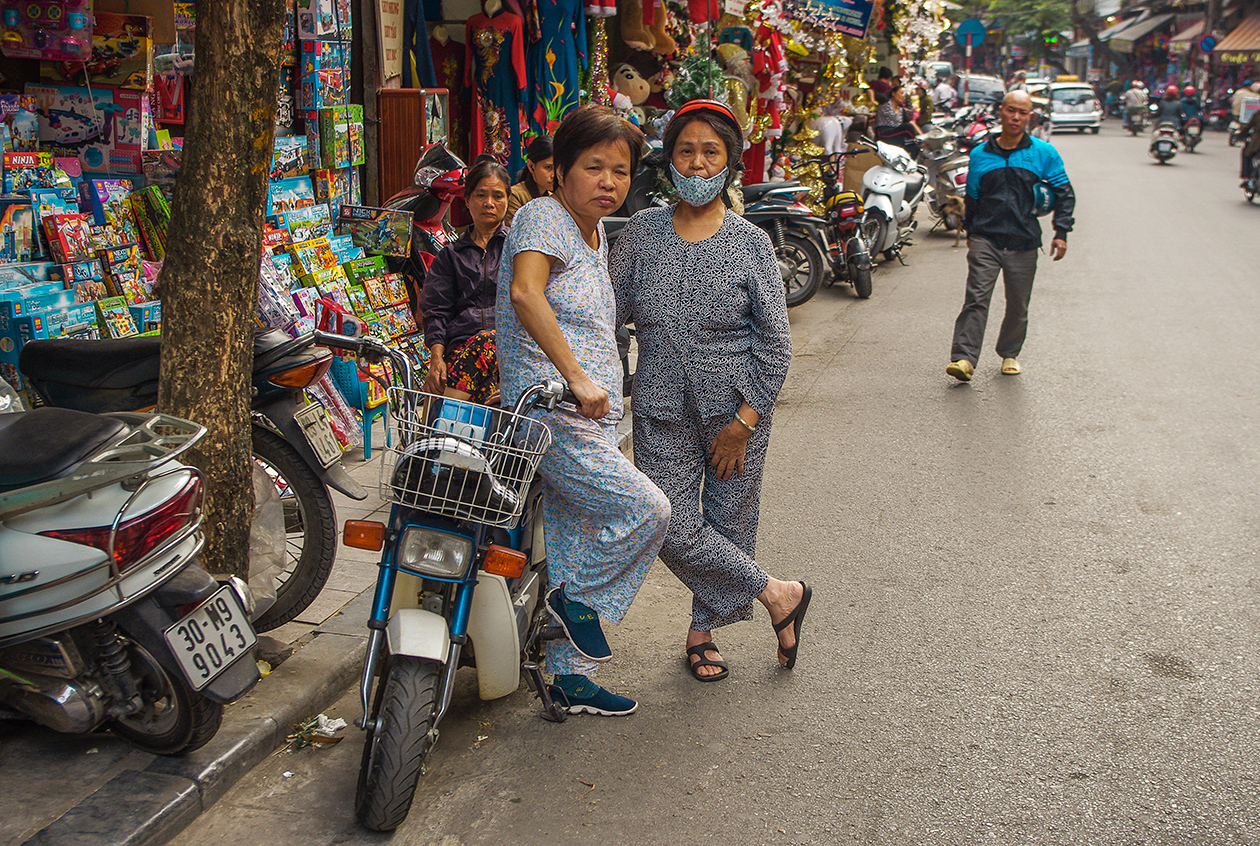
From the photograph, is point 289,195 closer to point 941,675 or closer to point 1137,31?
point 941,675

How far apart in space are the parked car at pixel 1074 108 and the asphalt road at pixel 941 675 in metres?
35.3

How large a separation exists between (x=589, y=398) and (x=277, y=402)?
1.28 metres

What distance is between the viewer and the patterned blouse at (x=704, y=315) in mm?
3271

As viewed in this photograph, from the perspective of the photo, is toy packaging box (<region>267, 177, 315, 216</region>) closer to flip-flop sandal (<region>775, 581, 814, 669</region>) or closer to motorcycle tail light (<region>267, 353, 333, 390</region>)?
motorcycle tail light (<region>267, 353, 333, 390</region>)

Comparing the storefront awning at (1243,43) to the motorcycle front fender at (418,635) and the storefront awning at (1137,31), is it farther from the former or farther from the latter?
the motorcycle front fender at (418,635)

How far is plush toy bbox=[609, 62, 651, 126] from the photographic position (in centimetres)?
1019

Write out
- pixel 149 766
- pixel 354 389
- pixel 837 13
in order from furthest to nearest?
1. pixel 837 13
2. pixel 354 389
3. pixel 149 766

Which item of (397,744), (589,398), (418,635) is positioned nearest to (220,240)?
(589,398)

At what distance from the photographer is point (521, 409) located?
262 centimetres

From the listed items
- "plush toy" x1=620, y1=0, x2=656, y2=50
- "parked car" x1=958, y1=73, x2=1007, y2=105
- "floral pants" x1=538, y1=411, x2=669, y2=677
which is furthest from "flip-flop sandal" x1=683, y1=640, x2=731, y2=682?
"parked car" x1=958, y1=73, x2=1007, y2=105

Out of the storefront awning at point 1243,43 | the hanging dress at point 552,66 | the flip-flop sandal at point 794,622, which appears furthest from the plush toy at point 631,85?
the storefront awning at point 1243,43

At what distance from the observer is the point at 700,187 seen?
3.23 metres

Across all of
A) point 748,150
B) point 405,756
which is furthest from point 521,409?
point 748,150

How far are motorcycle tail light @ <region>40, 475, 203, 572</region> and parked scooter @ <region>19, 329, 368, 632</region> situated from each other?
2.36 ft
